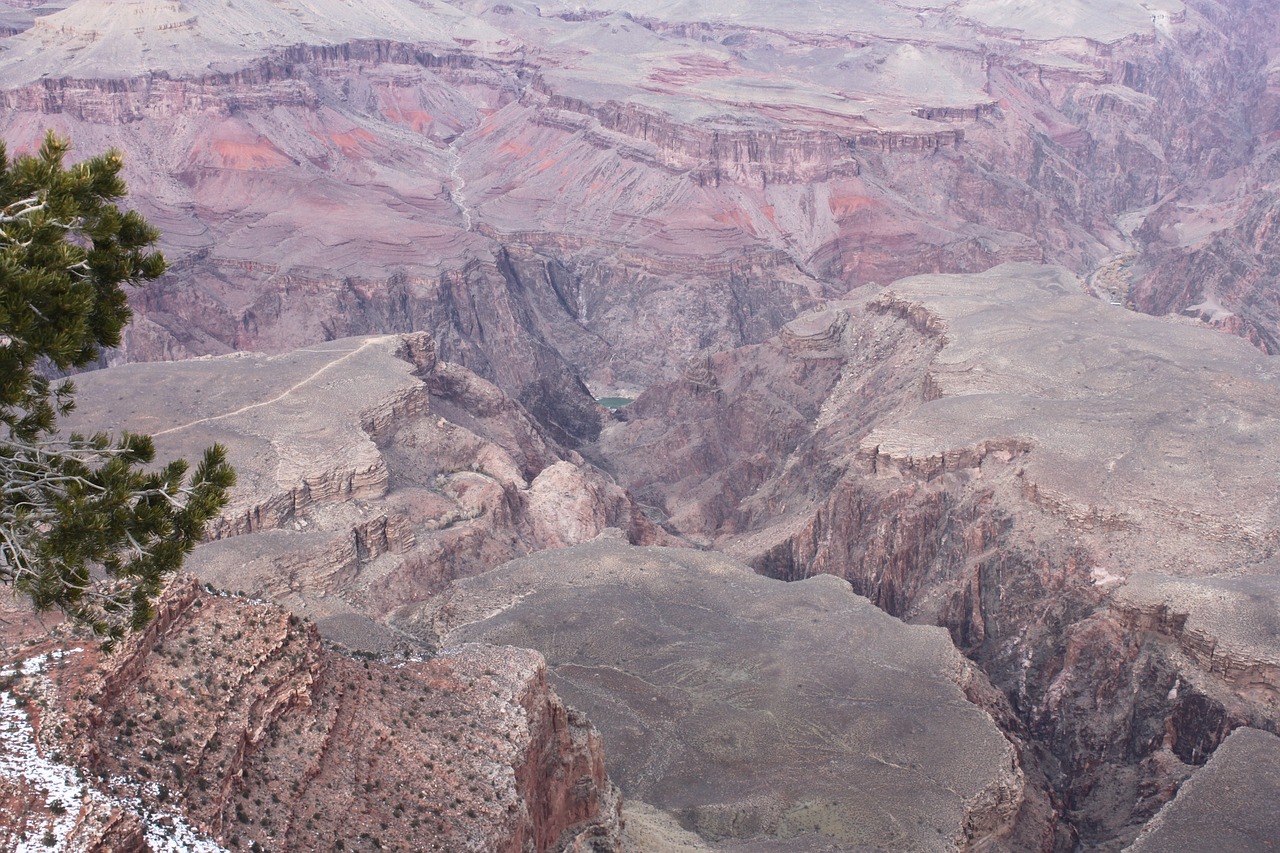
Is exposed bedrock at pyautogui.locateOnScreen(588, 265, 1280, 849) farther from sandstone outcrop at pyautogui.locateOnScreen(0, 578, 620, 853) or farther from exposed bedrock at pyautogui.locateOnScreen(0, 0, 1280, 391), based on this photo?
sandstone outcrop at pyautogui.locateOnScreen(0, 578, 620, 853)

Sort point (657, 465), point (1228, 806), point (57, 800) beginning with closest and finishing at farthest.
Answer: point (57, 800) → point (1228, 806) → point (657, 465)

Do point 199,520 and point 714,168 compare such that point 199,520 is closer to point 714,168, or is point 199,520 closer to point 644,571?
point 644,571

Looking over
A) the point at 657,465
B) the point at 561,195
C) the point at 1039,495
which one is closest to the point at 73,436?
the point at 1039,495

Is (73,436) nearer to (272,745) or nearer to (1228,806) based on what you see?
(272,745)

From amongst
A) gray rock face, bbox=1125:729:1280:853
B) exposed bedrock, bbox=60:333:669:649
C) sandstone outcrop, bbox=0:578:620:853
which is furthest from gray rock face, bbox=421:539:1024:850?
sandstone outcrop, bbox=0:578:620:853

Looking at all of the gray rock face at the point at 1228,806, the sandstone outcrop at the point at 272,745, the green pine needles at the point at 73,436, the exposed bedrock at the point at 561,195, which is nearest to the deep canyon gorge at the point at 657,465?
the sandstone outcrop at the point at 272,745
